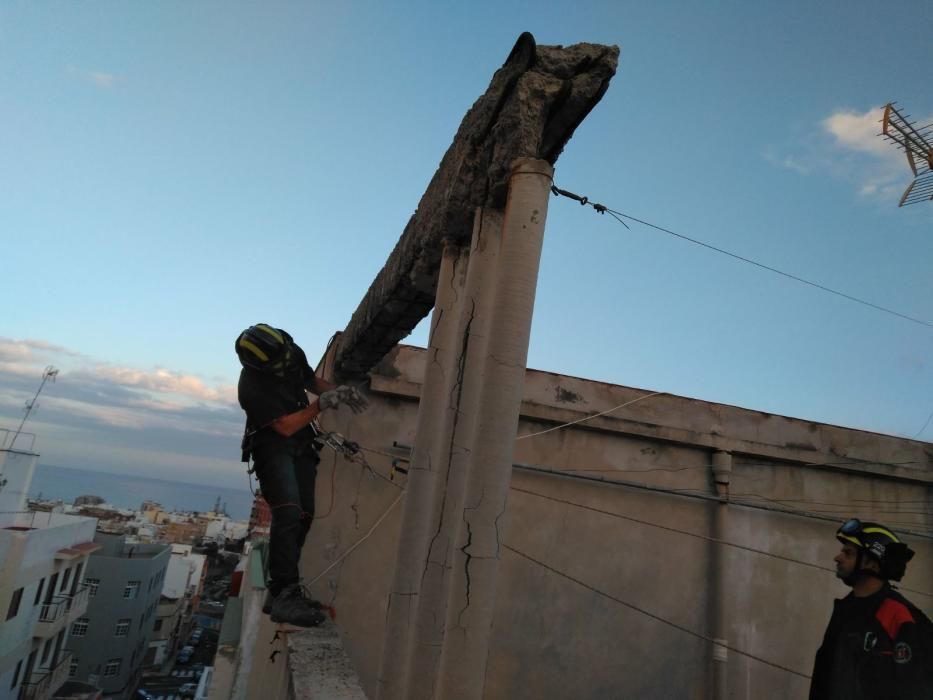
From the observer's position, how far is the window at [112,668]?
33719mm

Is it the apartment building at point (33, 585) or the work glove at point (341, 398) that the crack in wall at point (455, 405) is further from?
the apartment building at point (33, 585)

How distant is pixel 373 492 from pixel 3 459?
28547 mm

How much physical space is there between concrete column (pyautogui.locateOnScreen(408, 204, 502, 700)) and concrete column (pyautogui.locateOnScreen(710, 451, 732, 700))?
16.7 ft

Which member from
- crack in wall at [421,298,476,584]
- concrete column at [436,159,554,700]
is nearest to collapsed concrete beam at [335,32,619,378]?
concrete column at [436,159,554,700]

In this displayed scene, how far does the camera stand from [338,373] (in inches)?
246

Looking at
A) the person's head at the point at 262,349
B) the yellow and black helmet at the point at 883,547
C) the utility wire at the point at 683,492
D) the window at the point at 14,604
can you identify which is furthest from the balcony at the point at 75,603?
the yellow and black helmet at the point at 883,547

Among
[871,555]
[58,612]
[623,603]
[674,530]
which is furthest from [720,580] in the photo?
[58,612]

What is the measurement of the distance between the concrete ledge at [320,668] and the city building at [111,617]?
35.7m

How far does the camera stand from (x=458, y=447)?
2.79 meters

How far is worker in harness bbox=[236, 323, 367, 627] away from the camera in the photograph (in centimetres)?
416

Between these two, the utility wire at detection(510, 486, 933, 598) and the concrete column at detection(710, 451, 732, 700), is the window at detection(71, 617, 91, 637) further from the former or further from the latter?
the concrete column at detection(710, 451, 732, 700)

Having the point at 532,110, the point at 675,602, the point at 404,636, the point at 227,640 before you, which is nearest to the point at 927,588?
the point at 675,602

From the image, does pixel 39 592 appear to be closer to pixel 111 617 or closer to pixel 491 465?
pixel 111 617

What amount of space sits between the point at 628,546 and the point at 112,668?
39.7 meters
